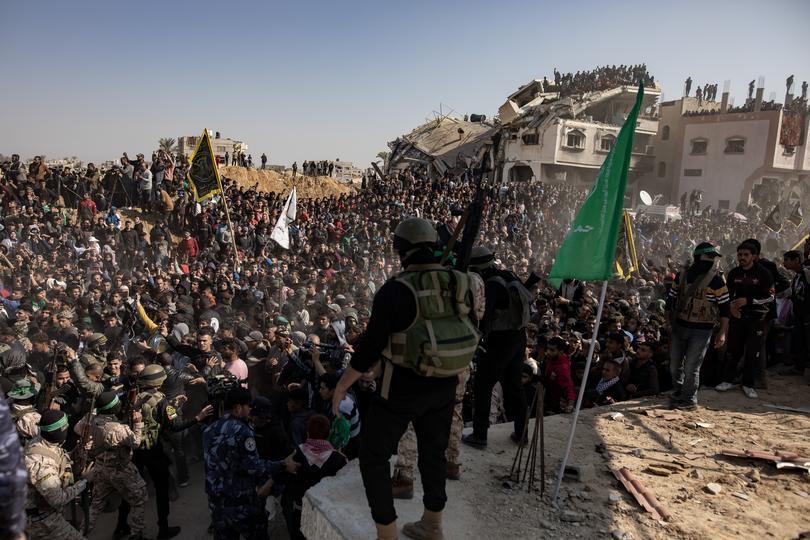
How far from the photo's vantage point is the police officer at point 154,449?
5.09 meters

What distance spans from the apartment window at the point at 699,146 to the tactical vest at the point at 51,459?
1749 inches

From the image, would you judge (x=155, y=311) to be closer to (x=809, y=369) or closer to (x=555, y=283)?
(x=555, y=283)

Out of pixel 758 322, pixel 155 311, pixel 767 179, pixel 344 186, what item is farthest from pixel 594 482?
Result: pixel 767 179

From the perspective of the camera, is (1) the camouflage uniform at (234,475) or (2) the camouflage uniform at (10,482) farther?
(1) the camouflage uniform at (234,475)

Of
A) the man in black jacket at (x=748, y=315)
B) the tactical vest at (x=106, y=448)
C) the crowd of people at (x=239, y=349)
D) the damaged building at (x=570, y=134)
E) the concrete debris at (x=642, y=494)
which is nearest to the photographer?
the concrete debris at (x=642, y=494)

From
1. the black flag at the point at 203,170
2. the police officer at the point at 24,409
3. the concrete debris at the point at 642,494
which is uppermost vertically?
the black flag at the point at 203,170

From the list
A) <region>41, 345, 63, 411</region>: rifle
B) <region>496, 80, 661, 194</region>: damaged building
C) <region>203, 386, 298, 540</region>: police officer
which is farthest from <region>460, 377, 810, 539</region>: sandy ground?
<region>496, 80, 661, 194</region>: damaged building

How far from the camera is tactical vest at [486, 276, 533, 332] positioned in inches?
150

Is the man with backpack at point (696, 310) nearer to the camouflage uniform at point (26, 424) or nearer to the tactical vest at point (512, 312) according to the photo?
the tactical vest at point (512, 312)

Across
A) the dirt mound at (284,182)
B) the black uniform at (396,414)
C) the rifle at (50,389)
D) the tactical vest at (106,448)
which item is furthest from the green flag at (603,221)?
the dirt mound at (284,182)

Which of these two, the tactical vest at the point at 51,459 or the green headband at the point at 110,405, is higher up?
the green headband at the point at 110,405

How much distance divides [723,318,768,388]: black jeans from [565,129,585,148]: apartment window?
33664 mm

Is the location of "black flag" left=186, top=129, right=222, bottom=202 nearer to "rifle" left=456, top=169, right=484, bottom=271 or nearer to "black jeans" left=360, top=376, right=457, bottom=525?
"rifle" left=456, top=169, right=484, bottom=271

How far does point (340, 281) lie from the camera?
12.8 metres
